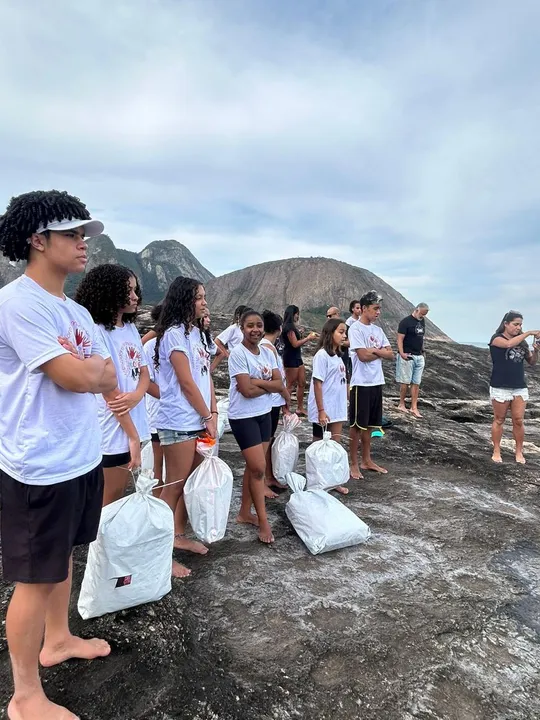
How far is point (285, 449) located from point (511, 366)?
3244 millimetres

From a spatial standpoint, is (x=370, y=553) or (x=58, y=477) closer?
(x=58, y=477)

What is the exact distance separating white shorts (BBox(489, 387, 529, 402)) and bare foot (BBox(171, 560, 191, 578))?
4.56 m

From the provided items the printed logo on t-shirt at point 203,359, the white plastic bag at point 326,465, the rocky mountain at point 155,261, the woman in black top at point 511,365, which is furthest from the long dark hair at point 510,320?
the rocky mountain at point 155,261

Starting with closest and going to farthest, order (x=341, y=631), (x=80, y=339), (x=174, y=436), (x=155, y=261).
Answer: (x=80, y=339) → (x=341, y=631) → (x=174, y=436) → (x=155, y=261)

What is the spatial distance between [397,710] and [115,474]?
177 centimetres

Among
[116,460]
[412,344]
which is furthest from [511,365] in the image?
[116,460]

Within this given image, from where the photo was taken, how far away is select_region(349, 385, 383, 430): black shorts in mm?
4980

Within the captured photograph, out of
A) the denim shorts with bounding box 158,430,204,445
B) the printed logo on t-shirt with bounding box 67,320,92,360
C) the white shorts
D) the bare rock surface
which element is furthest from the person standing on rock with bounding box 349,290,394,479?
the printed logo on t-shirt with bounding box 67,320,92,360

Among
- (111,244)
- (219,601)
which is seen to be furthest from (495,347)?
(111,244)

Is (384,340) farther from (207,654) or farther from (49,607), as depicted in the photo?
(49,607)

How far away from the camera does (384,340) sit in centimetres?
518

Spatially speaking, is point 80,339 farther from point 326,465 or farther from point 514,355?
point 514,355

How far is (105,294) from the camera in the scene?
261 cm

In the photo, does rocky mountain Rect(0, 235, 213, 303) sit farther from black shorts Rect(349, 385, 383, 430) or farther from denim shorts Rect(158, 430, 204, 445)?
denim shorts Rect(158, 430, 204, 445)
